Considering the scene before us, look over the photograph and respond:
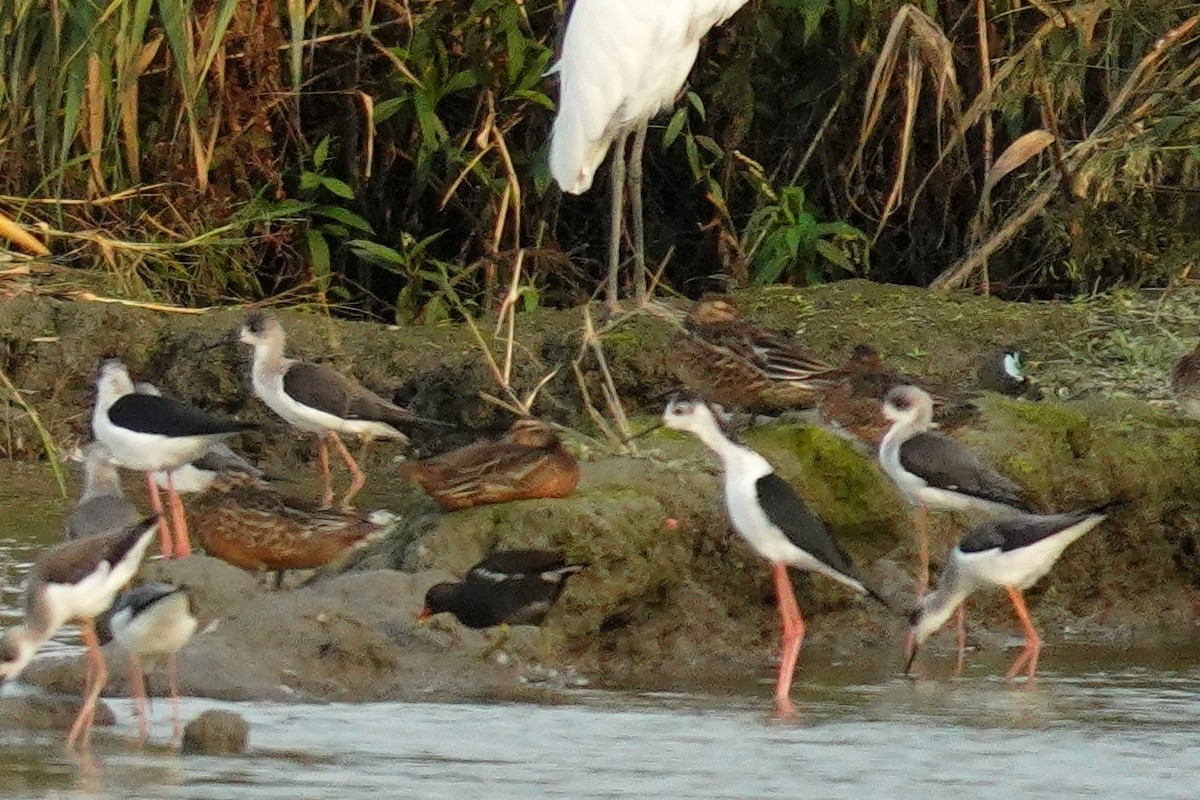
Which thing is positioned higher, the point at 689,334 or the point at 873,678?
the point at 689,334

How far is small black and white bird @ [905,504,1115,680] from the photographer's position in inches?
316

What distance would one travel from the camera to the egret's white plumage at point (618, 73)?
11984mm

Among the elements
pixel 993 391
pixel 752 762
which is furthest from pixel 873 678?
pixel 993 391

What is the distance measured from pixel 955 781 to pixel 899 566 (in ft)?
9.58

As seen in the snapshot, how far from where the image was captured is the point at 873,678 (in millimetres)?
8211

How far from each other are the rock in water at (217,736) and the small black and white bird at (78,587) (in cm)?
40

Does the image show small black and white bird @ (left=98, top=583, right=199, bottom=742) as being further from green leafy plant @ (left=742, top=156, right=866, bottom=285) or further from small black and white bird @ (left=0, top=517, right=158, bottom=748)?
green leafy plant @ (left=742, top=156, right=866, bottom=285)

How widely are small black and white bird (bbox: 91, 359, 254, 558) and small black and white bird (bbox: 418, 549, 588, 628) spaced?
124cm

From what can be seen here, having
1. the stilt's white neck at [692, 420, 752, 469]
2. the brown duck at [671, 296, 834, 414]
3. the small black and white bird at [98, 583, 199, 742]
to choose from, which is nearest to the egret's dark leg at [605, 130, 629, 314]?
the brown duck at [671, 296, 834, 414]

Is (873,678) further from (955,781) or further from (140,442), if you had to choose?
(140,442)

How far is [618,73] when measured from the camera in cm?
1197

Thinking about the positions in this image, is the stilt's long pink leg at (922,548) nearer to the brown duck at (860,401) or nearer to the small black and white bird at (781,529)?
the brown duck at (860,401)

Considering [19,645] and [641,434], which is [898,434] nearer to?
[641,434]

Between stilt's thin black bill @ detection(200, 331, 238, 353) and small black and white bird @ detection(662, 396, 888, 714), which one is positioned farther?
stilt's thin black bill @ detection(200, 331, 238, 353)
